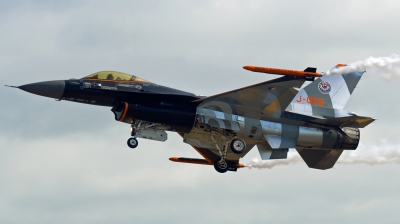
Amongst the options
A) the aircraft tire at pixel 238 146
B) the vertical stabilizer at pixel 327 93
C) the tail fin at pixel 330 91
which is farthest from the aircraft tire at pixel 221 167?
the tail fin at pixel 330 91

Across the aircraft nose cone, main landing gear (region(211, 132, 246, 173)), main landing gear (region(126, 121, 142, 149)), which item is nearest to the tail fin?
main landing gear (region(211, 132, 246, 173))

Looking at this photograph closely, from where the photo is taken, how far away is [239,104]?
44.7 metres

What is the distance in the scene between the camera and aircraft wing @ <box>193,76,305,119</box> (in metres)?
44.2

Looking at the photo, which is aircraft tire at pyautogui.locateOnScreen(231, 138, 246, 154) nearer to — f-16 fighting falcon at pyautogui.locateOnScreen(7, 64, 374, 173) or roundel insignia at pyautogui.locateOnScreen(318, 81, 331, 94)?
f-16 fighting falcon at pyautogui.locateOnScreen(7, 64, 374, 173)

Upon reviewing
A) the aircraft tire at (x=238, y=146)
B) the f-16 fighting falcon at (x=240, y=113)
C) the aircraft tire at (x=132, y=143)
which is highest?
the f-16 fighting falcon at (x=240, y=113)

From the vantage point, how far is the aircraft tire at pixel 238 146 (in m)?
44.3

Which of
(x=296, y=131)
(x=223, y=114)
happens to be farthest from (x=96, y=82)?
(x=296, y=131)

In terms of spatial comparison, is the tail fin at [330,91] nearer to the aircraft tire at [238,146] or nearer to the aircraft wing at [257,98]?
Answer: the aircraft wing at [257,98]

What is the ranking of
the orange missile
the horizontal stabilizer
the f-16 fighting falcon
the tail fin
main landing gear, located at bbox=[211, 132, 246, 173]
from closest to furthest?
the orange missile
the f-16 fighting falcon
main landing gear, located at bbox=[211, 132, 246, 173]
the tail fin
the horizontal stabilizer

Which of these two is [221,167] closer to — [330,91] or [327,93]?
[327,93]

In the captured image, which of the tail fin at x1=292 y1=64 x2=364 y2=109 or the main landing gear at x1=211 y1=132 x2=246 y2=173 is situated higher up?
the tail fin at x1=292 y1=64 x2=364 y2=109

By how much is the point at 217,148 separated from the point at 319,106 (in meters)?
4.74

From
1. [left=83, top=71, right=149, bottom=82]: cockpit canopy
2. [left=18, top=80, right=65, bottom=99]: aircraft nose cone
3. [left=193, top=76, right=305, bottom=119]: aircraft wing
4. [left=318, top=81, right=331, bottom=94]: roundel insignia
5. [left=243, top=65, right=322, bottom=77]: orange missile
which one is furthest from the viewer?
[left=318, top=81, right=331, bottom=94]: roundel insignia

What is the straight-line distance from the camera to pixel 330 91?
47.6m
